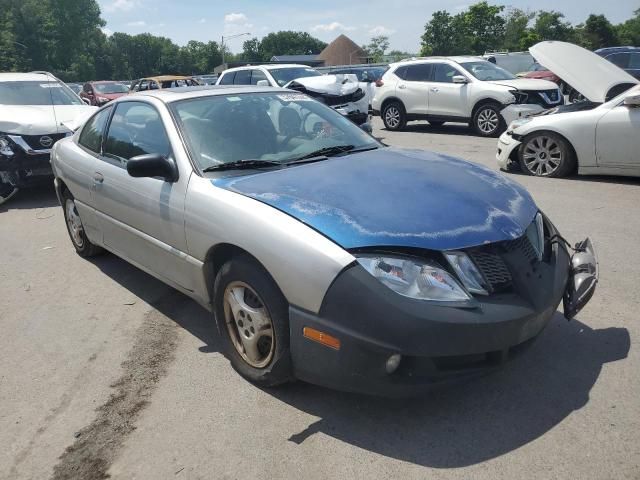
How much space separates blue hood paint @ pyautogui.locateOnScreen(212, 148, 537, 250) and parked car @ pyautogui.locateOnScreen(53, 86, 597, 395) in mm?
10

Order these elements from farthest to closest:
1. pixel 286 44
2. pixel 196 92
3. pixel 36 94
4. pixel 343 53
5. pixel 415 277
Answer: pixel 286 44, pixel 343 53, pixel 36 94, pixel 196 92, pixel 415 277

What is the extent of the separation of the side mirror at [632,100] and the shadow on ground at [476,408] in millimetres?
4658

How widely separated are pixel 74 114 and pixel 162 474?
26.8 ft

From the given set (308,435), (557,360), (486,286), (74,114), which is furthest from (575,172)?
(74,114)

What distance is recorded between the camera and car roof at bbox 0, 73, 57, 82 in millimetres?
9684

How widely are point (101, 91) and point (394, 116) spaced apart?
14556 millimetres

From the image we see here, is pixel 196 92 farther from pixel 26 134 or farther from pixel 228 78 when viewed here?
pixel 228 78

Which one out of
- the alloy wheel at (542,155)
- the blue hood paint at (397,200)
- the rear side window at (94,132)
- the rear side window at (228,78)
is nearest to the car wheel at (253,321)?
the blue hood paint at (397,200)

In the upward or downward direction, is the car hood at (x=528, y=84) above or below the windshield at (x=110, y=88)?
above

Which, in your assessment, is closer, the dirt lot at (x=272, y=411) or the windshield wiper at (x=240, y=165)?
the dirt lot at (x=272, y=411)

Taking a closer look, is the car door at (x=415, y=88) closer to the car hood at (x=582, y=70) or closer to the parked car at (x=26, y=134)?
the car hood at (x=582, y=70)

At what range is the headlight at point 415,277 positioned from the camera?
8.07 ft

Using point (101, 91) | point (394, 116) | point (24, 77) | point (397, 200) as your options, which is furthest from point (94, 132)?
point (101, 91)

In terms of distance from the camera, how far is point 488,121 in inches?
486
